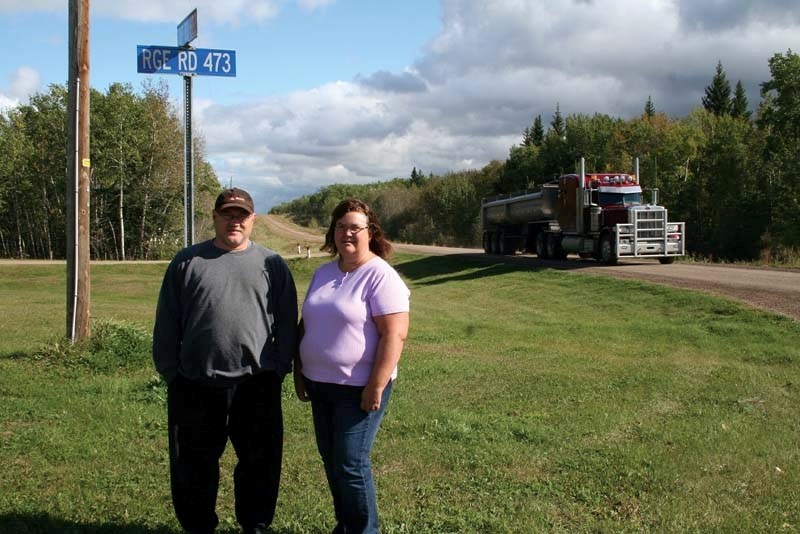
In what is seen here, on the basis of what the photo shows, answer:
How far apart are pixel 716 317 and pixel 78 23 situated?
11.4 metres

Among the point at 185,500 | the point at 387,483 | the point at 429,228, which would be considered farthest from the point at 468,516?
the point at 429,228

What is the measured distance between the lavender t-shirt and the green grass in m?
1.13

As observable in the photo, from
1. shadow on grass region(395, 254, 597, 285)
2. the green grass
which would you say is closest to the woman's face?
the green grass

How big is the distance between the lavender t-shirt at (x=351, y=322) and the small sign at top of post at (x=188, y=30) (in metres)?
3.78

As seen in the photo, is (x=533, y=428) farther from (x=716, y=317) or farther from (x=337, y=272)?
(x=716, y=317)

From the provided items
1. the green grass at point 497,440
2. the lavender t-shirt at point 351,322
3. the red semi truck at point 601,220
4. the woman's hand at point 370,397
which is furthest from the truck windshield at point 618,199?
the woman's hand at point 370,397

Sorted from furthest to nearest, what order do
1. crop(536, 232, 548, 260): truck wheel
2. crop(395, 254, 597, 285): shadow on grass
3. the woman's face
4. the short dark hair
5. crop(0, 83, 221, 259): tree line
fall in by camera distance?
crop(0, 83, 221, 259): tree line
crop(536, 232, 548, 260): truck wheel
crop(395, 254, 597, 285): shadow on grass
the short dark hair
the woman's face

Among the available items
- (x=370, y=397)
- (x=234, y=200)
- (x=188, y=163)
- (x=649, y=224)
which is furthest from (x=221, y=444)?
(x=649, y=224)

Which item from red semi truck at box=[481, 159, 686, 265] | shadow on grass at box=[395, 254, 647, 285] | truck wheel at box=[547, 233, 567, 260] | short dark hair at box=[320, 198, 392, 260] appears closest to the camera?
short dark hair at box=[320, 198, 392, 260]

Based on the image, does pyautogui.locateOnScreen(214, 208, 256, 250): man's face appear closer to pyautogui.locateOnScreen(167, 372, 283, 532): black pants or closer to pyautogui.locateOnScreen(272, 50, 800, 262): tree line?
pyautogui.locateOnScreen(167, 372, 283, 532): black pants

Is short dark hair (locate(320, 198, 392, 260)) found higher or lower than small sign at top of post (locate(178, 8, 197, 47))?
lower

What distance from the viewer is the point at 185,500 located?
3652mm

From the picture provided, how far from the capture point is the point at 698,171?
165 ft

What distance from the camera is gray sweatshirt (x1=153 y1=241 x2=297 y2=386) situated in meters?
3.52
